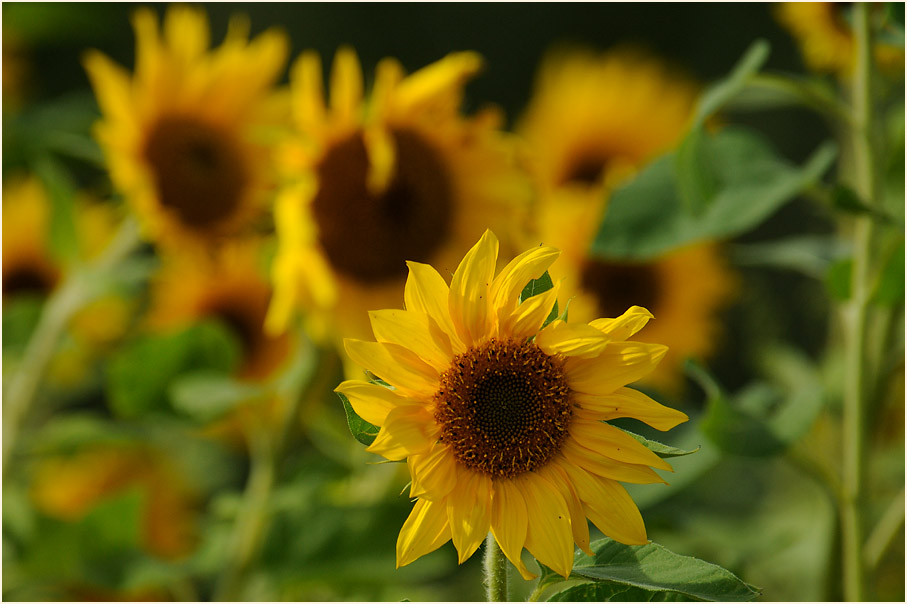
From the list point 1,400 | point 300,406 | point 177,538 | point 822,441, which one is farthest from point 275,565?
point 822,441

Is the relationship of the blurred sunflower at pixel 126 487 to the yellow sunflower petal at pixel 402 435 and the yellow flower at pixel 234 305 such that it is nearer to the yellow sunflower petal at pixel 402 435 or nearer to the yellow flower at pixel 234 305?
the yellow flower at pixel 234 305

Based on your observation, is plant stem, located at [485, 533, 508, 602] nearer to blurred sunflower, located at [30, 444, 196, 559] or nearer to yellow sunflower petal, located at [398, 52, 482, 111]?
yellow sunflower petal, located at [398, 52, 482, 111]

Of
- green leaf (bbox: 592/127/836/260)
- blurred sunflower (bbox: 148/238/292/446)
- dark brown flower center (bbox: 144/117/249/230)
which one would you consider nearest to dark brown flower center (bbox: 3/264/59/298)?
blurred sunflower (bbox: 148/238/292/446)

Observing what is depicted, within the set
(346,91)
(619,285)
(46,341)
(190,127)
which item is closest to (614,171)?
(619,285)

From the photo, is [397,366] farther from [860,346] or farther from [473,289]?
[860,346]

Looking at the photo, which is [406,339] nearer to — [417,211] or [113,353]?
[417,211]

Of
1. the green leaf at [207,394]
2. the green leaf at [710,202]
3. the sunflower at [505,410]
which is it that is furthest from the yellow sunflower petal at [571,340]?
the green leaf at [207,394]

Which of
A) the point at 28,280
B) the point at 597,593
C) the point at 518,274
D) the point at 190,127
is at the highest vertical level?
the point at 190,127
